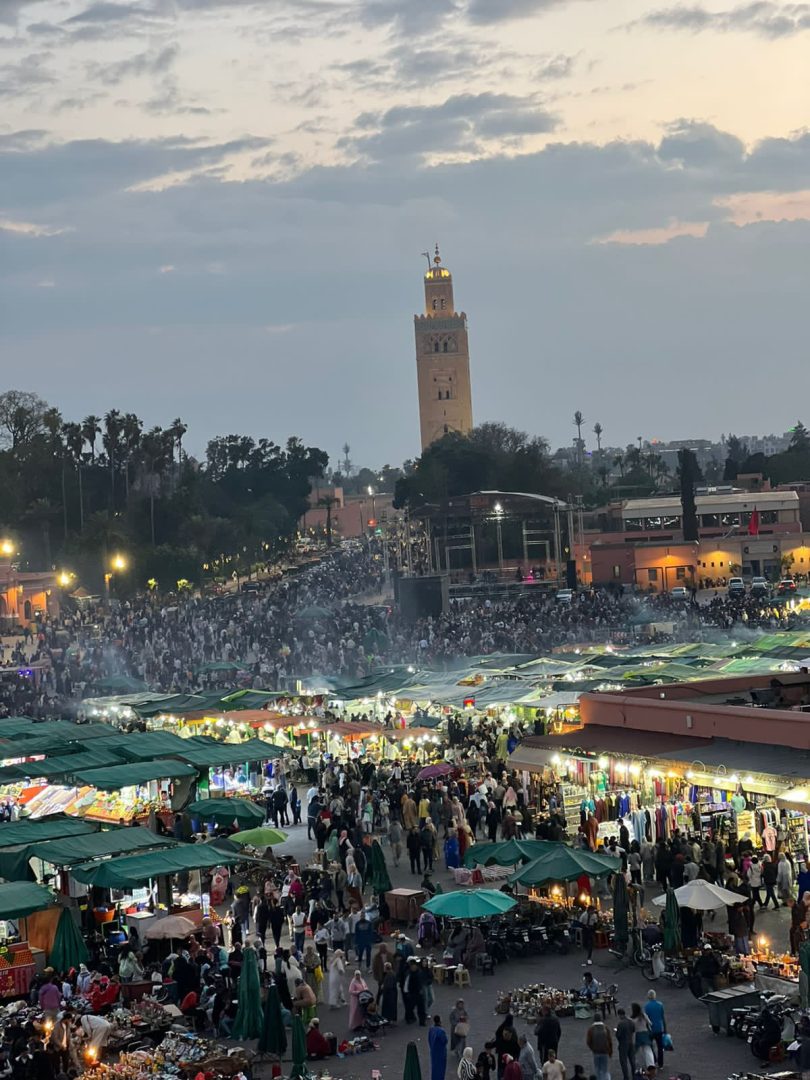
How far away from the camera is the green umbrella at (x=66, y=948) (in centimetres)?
1692

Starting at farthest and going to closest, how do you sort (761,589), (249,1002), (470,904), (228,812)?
1. (761,589)
2. (228,812)
3. (470,904)
4. (249,1002)

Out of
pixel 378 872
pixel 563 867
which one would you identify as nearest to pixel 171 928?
pixel 378 872

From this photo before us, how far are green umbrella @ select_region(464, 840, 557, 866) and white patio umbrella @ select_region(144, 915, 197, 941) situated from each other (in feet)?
11.9

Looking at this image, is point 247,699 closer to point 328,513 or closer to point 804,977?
point 804,977

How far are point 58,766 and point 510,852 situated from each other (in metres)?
9.30

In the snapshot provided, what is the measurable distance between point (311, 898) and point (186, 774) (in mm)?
4787

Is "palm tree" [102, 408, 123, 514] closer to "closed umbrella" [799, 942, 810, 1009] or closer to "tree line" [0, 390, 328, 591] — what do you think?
"tree line" [0, 390, 328, 591]

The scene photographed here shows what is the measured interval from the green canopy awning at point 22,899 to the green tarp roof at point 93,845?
100 centimetres

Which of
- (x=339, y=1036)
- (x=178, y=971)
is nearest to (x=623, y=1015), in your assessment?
(x=339, y=1036)

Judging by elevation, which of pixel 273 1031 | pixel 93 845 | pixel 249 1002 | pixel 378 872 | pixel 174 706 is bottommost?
pixel 273 1031

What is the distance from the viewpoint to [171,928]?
1734cm

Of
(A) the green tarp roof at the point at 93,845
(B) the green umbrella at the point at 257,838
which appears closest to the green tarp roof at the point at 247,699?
(B) the green umbrella at the point at 257,838

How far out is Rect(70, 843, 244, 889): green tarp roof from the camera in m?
17.9

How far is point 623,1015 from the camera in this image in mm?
14508
